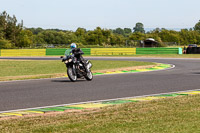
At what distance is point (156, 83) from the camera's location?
1528cm

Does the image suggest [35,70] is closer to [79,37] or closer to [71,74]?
[71,74]

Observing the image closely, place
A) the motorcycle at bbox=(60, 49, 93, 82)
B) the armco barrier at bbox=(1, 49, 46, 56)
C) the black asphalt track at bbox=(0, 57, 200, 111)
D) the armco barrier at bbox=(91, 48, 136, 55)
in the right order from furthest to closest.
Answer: the armco barrier at bbox=(1, 49, 46, 56), the armco barrier at bbox=(91, 48, 136, 55), the motorcycle at bbox=(60, 49, 93, 82), the black asphalt track at bbox=(0, 57, 200, 111)

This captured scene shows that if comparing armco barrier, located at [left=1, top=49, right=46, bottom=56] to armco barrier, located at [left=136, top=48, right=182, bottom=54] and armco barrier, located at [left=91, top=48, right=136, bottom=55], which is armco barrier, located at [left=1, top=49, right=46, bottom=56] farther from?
armco barrier, located at [left=136, top=48, right=182, bottom=54]

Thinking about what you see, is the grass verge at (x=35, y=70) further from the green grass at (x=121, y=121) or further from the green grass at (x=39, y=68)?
the green grass at (x=121, y=121)

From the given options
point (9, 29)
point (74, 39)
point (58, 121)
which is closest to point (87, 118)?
point (58, 121)

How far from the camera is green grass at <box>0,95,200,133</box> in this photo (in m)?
6.76

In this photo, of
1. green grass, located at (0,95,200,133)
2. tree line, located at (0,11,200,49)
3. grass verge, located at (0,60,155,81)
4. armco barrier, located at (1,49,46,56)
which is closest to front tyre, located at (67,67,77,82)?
grass verge, located at (0,60,155,81)

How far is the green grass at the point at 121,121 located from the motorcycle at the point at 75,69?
23.1ft

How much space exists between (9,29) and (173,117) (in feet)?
325

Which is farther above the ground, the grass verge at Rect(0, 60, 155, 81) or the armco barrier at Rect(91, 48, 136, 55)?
the armco barrier at Rect(91, 48, 136, 55)

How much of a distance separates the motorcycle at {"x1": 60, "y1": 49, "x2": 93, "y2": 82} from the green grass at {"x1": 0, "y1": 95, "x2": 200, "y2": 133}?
23.1 ft

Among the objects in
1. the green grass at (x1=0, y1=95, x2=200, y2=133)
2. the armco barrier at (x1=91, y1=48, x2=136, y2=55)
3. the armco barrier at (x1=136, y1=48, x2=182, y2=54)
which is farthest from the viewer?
the armco barrier at (x1=91, y1=48, x2=136, y2=55)

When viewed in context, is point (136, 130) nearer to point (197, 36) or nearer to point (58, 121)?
point (58, 121)

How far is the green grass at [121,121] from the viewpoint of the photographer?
6.76 meters
